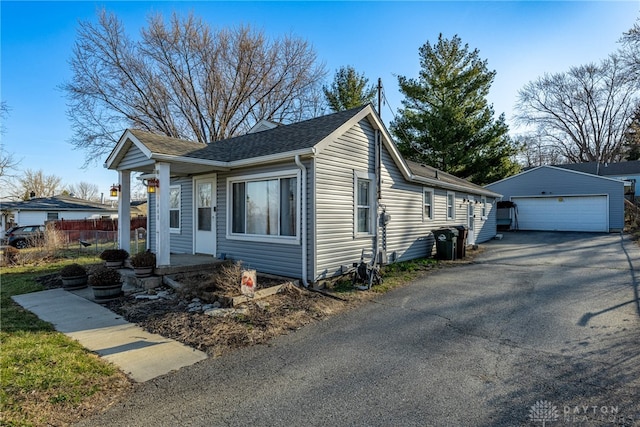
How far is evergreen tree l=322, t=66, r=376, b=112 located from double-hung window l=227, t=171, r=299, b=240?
68.4ft

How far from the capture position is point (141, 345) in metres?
4.70

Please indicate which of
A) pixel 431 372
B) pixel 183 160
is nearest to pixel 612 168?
pixel 431 372

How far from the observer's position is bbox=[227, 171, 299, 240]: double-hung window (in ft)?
25.7

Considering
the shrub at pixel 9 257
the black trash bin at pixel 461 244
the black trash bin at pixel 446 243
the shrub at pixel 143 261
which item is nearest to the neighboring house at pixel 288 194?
the shrub at pixel 143 261

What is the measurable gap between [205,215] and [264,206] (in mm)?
2527

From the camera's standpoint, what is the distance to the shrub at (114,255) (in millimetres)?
8586

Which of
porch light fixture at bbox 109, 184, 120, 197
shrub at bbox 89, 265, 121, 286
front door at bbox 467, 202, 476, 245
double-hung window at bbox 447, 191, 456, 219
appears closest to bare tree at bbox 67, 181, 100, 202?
porch light fixture at bbox 109, 184, 120, 197

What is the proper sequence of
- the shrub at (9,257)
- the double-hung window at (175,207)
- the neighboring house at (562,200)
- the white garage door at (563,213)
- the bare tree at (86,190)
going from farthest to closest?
1. the bare tree at (86,190)
2. the white garage door at (563,213)
3. the neighboring house at (562,200)
4. the shrub at (9,257)
5. the double-hung window at (175,207)

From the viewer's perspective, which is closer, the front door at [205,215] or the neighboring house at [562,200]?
the front door at [205,215]

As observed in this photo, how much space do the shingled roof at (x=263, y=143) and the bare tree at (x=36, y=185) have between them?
1859 inches

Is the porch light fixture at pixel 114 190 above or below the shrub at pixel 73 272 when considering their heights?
above

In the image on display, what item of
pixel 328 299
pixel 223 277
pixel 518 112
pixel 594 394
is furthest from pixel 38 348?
pixel 518 112

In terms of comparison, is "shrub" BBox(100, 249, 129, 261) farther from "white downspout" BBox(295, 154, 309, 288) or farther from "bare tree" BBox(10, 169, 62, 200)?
"bare tree" BBox(10, 169, 62, 200)

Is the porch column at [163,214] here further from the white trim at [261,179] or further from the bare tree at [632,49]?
the bare tree at [632,49]
